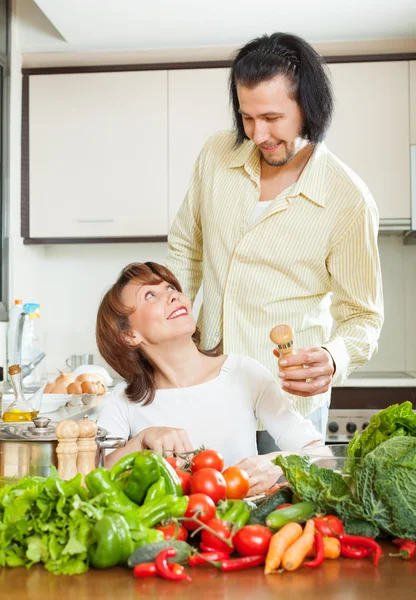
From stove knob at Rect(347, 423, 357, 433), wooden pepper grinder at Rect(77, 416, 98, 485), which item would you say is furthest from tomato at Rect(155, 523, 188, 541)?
stove knob at Rect(347, 423, 357, 433)

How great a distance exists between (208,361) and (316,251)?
1.31 feet

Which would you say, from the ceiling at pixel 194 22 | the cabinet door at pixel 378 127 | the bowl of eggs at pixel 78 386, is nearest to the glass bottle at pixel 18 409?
the bowl of eggs at pixel 78 386

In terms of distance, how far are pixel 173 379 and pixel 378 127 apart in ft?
6.33

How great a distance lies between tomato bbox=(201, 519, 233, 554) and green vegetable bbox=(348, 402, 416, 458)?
0.34 metres

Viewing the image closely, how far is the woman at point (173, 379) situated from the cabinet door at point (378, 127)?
169 centimetres

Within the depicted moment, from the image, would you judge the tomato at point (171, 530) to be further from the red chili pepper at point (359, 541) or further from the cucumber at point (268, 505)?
the red chili pepper at point (359, 541)

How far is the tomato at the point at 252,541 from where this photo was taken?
3.29 feet

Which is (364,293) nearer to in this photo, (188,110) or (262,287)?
(262,287)

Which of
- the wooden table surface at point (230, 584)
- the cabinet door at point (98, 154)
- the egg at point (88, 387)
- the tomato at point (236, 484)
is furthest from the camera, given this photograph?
the cabinet door at point (98, 154)

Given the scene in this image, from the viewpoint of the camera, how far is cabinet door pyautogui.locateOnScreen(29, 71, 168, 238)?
3.59 m

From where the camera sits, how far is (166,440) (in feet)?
5.62

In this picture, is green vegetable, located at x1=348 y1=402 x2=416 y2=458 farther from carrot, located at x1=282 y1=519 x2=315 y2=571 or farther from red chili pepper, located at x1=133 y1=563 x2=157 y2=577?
red chili pepper, located at x1=133 y1=563 x2=157 y2=577

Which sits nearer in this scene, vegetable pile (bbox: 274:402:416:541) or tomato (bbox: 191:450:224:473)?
vegetable pile (bbox: 274:402:416:541)

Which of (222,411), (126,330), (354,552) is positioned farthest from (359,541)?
(126,330)
